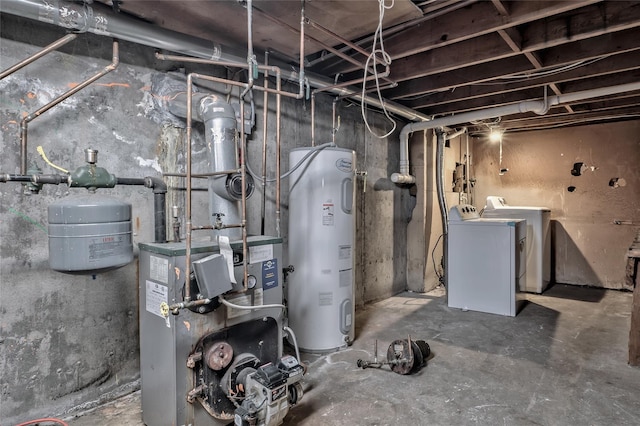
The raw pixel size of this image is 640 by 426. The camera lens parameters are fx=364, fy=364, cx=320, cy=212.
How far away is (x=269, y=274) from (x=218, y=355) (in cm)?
46

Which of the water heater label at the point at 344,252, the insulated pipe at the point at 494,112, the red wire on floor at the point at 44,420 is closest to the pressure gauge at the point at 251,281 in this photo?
the water heater label at the point at 344,252

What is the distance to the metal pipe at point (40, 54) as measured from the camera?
163 centimetres

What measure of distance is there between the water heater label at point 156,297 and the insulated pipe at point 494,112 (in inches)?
119

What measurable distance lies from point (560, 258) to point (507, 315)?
6.64ft

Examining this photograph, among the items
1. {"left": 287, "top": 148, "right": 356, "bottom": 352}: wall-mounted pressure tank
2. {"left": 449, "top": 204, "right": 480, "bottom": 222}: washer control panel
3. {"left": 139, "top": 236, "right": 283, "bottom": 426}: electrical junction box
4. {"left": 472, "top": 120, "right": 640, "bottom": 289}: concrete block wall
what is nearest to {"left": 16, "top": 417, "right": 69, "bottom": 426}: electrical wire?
{"left": 139, "top": 236, "right": 283, "bottom": 426}: electrical junction box

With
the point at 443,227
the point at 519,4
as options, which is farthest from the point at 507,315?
the point at 519,4

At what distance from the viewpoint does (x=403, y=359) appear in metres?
2.32

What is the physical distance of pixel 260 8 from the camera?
201 centimetres

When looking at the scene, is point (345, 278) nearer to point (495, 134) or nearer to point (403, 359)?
point (403, 359)

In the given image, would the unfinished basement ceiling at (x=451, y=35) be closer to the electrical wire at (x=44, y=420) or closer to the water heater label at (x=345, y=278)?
the water heater label at (x=345, y=278)

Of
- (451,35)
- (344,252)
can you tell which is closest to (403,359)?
(344,252)

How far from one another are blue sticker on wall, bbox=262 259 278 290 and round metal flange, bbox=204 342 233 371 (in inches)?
13.7

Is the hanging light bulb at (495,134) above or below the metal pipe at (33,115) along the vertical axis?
above

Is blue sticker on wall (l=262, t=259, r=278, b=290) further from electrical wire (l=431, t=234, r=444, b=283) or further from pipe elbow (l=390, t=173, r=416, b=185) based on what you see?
electrical wire (l=431, t=234, r=444, b=283)
